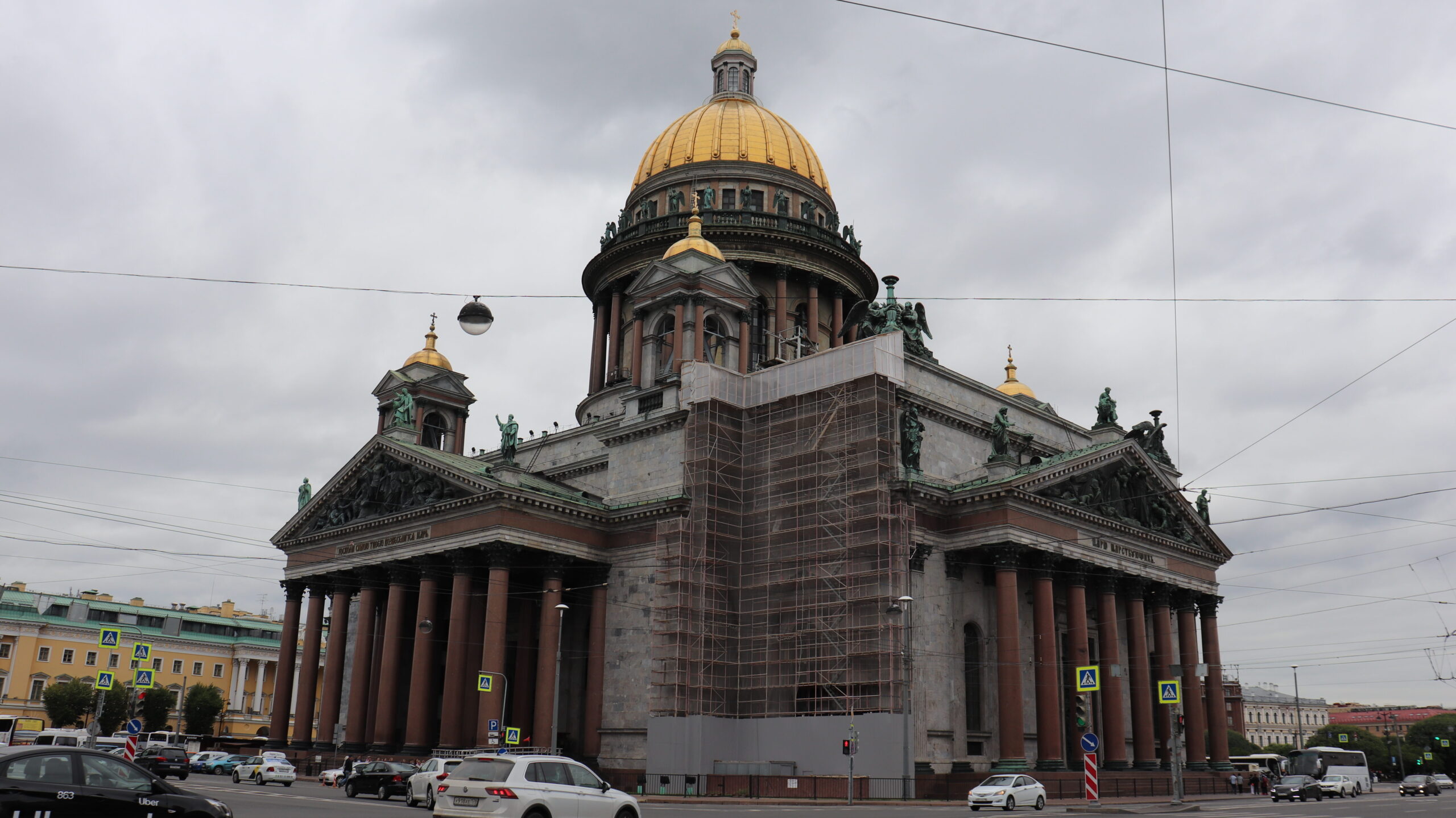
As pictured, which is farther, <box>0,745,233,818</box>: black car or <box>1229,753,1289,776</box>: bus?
<box>1229,753,1289,776</box>: bus

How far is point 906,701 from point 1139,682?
15.7m

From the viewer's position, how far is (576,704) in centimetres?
5188

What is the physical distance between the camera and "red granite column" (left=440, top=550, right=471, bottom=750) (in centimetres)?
4756

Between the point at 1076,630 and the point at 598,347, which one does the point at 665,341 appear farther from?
the point at 1076,630

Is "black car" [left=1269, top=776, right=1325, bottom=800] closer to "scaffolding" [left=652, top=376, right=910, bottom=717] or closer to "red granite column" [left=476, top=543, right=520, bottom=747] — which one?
"scaffolding" [left=652, top=376, right=910, bottom=717]

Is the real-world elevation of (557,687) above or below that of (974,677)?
below

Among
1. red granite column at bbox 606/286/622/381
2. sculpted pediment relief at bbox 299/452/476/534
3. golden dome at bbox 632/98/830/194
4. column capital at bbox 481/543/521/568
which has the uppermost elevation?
golden dome at bbox 632/98/830/194

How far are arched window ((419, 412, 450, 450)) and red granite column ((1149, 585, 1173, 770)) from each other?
3830cm

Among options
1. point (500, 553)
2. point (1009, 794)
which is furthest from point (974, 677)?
point (500, 553)

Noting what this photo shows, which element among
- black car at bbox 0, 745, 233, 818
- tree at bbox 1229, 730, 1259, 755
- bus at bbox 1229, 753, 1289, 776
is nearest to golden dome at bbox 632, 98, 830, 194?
bus at bbox 1229, 753, 1289, 776

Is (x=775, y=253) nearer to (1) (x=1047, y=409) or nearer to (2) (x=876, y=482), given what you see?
(1) (x=1047, y=409)

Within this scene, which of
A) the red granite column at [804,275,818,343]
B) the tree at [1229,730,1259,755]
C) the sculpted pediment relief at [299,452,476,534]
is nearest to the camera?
the sculpted pediment relief at [299,452,476,534]

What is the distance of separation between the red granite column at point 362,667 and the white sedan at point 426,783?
1817 centimetres

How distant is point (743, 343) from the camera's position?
58.8 metres
